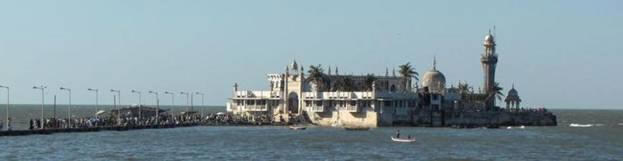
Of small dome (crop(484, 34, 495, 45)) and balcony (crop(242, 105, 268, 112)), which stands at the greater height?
small dome (crop(484, 34, 495, 45))

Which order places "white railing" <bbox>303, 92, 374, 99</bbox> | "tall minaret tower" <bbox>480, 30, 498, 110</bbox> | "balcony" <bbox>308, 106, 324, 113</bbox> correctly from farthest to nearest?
1. "tall minaret tower" <bbox>480, 30, 498, 110</bbox>
2. "balcony" <bbox>308, 106, 324, 113</bbox>
3. "white railing" <bbox>303, 92, 374, 99</bbox>

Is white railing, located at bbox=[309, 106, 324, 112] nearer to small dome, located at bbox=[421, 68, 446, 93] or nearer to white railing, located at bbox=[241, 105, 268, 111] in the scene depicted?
white railing, located at bbox=[241, 105, 268, 111]

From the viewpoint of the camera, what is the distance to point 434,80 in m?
162

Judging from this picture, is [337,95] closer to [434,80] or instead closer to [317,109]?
[317,109]

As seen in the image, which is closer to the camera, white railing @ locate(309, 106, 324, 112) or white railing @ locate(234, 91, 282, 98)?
white railing @ locate(309, 106, 324, 112)

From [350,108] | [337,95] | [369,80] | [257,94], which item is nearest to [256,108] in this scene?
[257,94]

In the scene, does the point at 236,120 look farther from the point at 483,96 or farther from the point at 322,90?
the point at 483,96

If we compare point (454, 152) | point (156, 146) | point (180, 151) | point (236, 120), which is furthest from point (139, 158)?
point (236, 120)

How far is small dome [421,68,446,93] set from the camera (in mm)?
161125

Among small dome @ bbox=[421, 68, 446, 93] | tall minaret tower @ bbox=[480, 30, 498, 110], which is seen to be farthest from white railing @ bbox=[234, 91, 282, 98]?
tall minaret tower @ bbox=[480, 30, 498, 110]

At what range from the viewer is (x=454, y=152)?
93.1 meters

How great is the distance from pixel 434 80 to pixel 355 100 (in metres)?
18.3

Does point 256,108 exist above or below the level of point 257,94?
below

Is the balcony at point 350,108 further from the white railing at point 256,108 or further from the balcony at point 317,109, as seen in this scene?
the white railing at point 256,108
